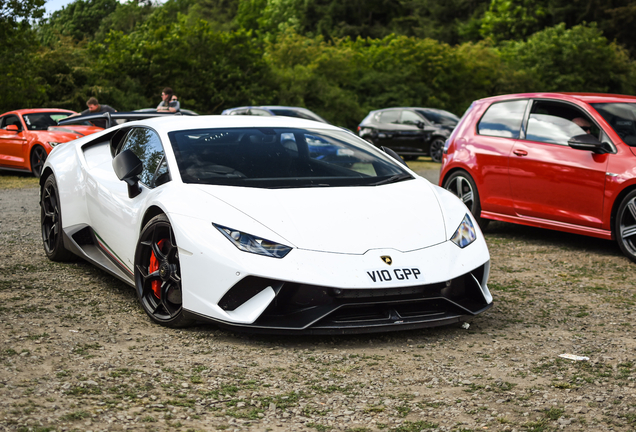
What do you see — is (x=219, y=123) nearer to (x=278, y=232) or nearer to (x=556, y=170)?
(x=278, y=232)

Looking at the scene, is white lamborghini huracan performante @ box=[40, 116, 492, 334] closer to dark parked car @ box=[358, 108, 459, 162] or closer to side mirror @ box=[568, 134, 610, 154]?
side mirror @ box=[568, 134, 610, 154]

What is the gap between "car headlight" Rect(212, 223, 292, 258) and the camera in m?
4.12

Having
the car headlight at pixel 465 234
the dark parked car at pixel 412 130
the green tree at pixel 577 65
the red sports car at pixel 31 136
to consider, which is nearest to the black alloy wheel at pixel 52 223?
the car headlight at pixel 465 234

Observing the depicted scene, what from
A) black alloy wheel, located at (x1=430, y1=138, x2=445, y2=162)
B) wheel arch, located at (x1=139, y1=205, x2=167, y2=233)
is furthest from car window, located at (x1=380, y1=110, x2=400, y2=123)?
wheel arch, located at (x1=139, y1=205, x2=167, y2=233)

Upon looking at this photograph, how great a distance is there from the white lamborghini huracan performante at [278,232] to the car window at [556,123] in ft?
8.89

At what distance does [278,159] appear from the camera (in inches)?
204

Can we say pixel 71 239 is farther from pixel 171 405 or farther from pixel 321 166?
pixel 171 405

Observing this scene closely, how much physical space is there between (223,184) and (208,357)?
3.93 ft

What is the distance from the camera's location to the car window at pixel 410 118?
21.5 metres

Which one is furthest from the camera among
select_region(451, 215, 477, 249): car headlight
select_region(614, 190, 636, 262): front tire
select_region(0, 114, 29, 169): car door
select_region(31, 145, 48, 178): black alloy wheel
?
select_region(0, 114, 29, 169): car door

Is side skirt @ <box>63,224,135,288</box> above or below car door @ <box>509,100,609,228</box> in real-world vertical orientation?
above

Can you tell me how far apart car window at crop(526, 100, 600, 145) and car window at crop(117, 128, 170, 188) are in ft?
13.8

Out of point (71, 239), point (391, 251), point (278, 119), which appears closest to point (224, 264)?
point (391, 251)

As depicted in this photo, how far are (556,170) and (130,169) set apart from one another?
4.31 meters
